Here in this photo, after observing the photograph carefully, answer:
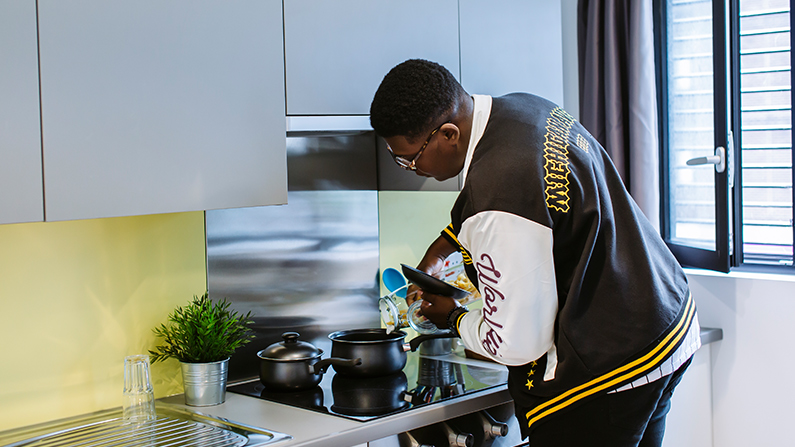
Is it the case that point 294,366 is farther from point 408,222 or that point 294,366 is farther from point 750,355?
point 750,355

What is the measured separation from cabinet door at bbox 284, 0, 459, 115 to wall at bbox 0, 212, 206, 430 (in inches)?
19.4

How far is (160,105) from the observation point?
4.33 feet

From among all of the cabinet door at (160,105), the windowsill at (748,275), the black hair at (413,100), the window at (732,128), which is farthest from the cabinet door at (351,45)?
the windowsill at (748,275)

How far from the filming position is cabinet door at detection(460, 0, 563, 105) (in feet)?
6.24

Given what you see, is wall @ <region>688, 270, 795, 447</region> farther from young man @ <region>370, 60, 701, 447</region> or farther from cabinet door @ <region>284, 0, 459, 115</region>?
cabinet door @ <region>284, 0, 459, 115</region>

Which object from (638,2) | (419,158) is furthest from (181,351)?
(638,2)

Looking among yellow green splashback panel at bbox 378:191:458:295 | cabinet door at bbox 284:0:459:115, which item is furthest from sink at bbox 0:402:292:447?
yellow green splashback panel at bbox 378:191:458:295

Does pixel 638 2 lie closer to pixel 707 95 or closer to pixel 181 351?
pixel 707 95

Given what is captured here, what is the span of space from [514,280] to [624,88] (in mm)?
1562

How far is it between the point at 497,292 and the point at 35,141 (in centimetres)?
83

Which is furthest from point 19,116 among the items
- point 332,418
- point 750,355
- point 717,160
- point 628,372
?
point 750,355

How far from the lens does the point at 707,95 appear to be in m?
2.27

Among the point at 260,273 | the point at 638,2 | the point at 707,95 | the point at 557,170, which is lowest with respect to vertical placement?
the point at 260,273

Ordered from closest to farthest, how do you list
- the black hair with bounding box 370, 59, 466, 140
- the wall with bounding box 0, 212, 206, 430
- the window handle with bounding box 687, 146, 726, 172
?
1. the black hair with bounding box 370, 59, 466, 140
2. the wall with bounding box 0, 212, 206, 430
3. the window handle with bounding box 687, 146, 726, 172
